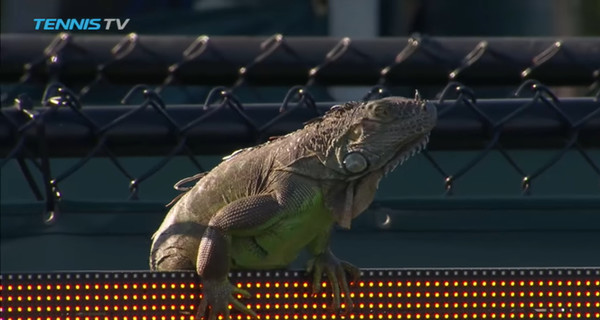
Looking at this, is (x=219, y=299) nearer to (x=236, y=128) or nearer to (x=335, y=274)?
(x=335, y=274)

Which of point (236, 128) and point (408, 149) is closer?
point (408, 149)

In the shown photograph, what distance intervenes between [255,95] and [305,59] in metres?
0.54

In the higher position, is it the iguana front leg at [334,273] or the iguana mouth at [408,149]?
the iguana mouth at [408,149]

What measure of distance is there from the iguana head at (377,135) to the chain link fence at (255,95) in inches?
41.1

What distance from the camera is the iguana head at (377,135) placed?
2.96 meters

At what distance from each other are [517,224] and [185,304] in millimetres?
1404

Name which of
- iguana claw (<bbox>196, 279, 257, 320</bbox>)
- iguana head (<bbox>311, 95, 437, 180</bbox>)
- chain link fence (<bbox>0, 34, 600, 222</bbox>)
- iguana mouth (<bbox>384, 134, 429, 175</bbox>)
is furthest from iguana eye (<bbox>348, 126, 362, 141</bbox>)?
chain link fence (<bbox>0, 34, 600, 222</bbox>)

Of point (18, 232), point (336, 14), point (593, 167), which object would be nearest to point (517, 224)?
point (593, 167)

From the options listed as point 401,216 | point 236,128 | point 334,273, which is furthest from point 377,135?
point 236,128

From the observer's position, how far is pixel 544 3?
640 centimetres

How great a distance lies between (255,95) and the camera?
547 cm

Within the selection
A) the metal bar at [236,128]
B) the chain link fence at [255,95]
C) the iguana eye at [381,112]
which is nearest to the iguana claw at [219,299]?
the iguana eye at [381,112]

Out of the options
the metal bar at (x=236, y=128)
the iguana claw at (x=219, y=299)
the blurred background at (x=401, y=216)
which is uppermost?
the metal bar at (x=236, y=128)

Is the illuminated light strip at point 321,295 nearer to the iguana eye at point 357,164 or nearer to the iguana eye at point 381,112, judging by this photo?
the iguana eye at point 357,164
